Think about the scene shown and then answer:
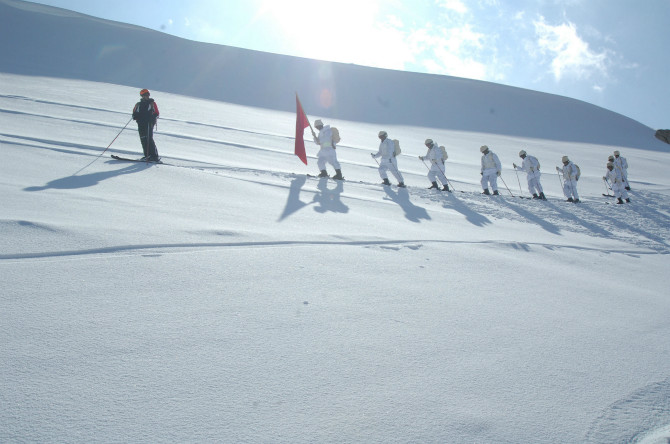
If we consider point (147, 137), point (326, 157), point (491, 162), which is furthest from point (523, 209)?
point (147, 137)

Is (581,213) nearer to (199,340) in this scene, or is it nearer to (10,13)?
(199,340)

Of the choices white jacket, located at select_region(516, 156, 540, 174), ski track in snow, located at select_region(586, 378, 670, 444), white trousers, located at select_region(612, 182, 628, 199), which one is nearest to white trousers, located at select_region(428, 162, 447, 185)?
white jacket, located at select_region(516, 156, 540, 174)

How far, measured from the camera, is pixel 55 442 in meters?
1.94

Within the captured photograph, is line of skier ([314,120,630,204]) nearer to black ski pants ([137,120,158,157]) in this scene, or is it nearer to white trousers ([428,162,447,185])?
white trousers ([428,162,447,185])

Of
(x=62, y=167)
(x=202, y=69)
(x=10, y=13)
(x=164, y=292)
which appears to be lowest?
(x=164, y=292)

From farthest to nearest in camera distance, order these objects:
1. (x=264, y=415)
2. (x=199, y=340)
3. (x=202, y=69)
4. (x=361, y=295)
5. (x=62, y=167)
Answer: (x=202, y=69) < (x=62, y=167) < (x=361, y=295) < (x=199, y=340) < (x=264, y=415)

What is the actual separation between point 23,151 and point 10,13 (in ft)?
148

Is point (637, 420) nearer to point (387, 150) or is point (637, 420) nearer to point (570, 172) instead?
point (387, 150)

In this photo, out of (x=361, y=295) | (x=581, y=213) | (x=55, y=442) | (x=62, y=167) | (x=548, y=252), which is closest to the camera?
(x=55, y=442)

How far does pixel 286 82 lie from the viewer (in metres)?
39.2

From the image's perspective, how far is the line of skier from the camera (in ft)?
36.3

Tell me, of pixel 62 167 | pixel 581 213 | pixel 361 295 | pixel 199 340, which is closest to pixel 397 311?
pixel 361 295

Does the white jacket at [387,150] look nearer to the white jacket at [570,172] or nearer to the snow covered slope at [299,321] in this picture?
the snow covered slope at [299,321]

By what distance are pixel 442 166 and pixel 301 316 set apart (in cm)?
957
